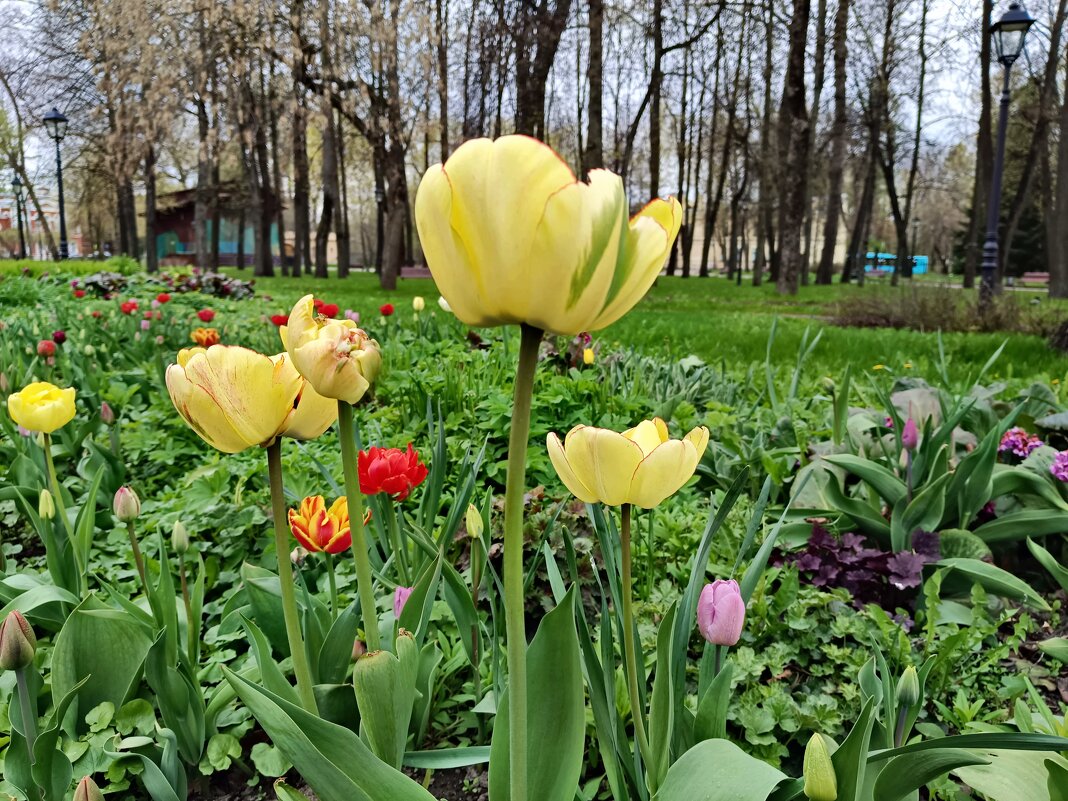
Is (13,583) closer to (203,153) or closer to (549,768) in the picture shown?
(549,768)

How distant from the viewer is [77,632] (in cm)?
129

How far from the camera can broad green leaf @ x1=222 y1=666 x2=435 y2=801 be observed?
2.27 feet

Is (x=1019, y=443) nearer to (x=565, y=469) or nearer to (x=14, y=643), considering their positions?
(x=565, y=469)

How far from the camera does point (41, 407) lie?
1.61 m

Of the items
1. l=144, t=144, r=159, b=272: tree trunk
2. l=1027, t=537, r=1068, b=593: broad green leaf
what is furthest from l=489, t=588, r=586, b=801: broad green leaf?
l=144, t=144, r=159, b=272: tree trunk

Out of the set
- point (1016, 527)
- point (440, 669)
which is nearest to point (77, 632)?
point (440, 669)

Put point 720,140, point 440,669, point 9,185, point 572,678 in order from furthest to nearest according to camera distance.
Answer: point 9,185, point 720,140, point 440,669, point 572,678

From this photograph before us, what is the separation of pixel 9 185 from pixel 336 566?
4283cm

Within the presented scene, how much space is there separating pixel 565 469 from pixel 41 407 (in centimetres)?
134

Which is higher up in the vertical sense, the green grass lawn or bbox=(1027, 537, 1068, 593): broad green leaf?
the green grass lawn

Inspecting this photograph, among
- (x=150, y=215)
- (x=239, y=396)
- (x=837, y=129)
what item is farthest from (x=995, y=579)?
(x=150, y=215)

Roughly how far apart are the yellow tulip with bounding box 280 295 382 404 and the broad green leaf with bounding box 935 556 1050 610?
161cm

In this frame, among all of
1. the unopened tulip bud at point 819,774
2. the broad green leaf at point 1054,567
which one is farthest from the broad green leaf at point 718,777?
the broad green leaf at point 1054,567

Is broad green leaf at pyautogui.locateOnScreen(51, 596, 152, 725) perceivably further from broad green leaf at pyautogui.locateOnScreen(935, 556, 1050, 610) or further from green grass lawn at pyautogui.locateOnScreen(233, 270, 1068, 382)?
green grass lawn at pyautogui.locateOnScreen(233, 270, 1068, 382)
